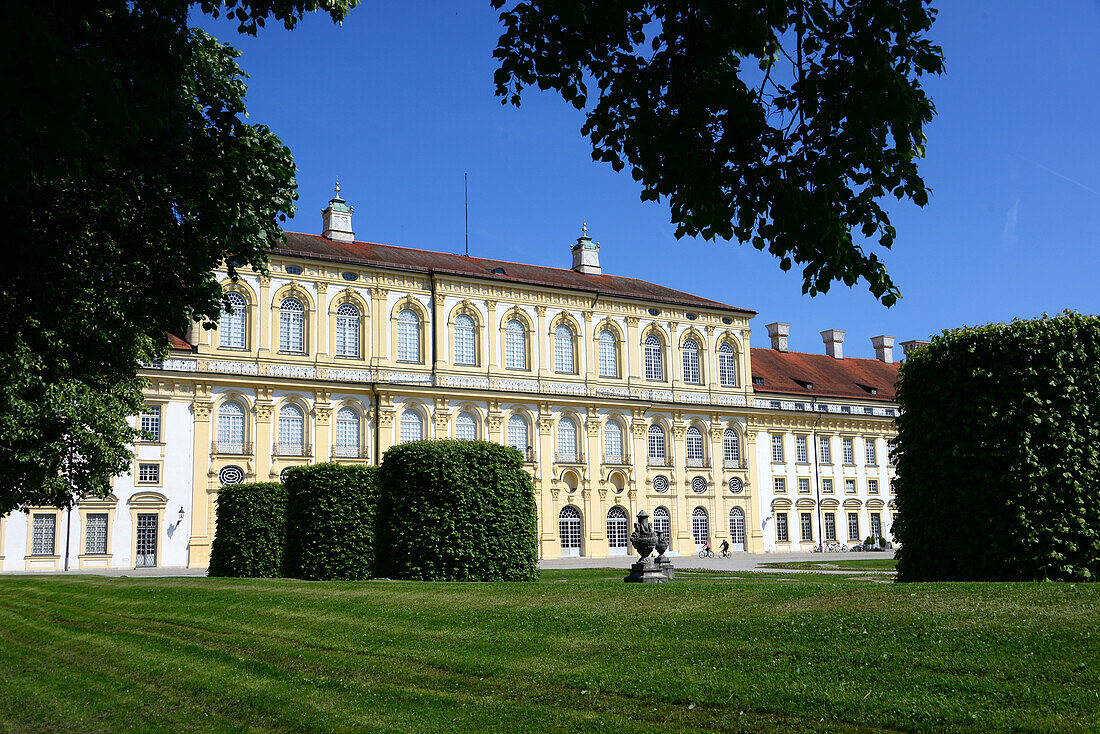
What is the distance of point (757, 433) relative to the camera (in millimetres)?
60125

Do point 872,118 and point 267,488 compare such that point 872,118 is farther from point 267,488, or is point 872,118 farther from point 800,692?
point 267,488

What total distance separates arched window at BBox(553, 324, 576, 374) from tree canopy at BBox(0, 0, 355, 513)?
38923mm

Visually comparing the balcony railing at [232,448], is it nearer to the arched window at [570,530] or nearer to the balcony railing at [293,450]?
the balcony railing at [293,450]

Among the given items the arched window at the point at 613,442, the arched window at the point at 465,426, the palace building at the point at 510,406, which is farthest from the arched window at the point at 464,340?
the arched window at the point at 613,442

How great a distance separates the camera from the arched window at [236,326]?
47.4 metres

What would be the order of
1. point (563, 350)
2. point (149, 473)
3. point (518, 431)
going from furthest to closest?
1. point (563, 350)
2. point (518, 431)
3. point (149, 473)

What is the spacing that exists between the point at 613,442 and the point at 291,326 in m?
19.6

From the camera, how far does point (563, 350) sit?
2212 inches

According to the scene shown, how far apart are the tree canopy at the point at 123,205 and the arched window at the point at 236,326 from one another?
1205 inches

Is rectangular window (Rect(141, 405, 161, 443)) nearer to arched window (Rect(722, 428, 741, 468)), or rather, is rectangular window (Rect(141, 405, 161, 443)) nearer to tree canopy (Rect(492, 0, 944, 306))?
arched window (Rect(722, 428, 741, 468))

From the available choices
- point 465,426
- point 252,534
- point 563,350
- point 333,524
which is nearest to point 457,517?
point 333,524

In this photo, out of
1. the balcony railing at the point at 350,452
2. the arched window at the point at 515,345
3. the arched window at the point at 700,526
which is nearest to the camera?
the balcony railing at the point at 350,452

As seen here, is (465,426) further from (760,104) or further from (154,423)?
(760,104)

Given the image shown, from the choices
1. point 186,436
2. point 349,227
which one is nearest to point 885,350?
point 349,227
